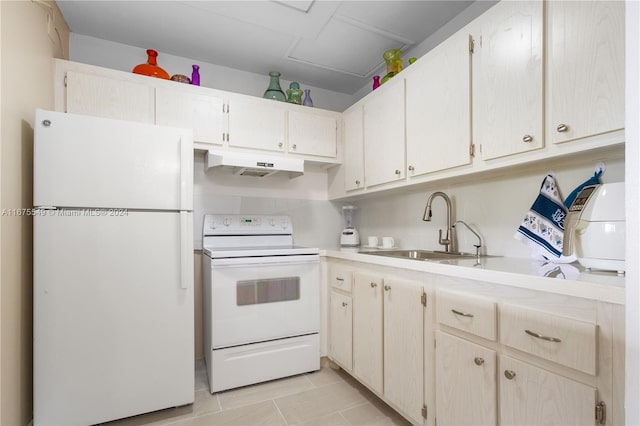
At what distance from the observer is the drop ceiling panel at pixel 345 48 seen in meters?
2.14

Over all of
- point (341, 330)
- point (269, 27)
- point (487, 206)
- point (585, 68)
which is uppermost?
point (269, 27)

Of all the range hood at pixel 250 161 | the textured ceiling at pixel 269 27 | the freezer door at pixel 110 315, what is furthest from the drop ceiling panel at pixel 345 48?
the freezer door at pixel 110 315

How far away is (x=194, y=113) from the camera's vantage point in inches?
84.2

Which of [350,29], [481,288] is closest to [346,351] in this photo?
[481,288]

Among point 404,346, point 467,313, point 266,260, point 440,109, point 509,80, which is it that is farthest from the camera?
point 266,260

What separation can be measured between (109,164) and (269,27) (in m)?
1.34

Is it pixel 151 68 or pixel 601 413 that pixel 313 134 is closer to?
pixel 151 68

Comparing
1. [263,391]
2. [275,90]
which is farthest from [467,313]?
[275,90]

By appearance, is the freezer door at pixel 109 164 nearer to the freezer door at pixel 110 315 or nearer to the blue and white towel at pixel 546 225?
the freezer door at pixel 110 315

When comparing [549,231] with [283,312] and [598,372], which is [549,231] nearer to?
[598,372]

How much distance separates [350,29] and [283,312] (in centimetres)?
197

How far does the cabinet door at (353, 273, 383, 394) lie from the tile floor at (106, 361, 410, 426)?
5.5 inches

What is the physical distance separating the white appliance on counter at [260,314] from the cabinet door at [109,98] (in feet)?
3.32

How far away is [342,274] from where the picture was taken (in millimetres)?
2098
